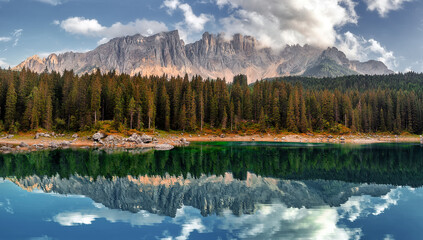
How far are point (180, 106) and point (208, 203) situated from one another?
286 feet

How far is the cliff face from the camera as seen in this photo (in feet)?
64.6

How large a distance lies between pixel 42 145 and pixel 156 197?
56.8 meters

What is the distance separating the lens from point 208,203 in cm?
1998

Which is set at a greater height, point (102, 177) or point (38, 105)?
point (38, 105)

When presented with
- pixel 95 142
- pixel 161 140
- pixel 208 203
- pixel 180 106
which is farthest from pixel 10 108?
pixel 208 203

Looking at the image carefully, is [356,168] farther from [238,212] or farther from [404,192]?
[238,212]

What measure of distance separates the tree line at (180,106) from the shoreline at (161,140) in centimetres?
513

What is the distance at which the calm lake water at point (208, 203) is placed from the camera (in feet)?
48.5

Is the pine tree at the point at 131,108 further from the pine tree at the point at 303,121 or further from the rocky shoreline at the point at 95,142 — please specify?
the pine tree at the point at 303,121

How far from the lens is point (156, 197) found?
2166 centimetres

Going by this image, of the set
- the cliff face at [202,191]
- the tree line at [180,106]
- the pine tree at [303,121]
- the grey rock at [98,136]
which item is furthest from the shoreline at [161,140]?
the cliff face at [202,191]

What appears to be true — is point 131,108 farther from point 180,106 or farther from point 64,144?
point 180,106

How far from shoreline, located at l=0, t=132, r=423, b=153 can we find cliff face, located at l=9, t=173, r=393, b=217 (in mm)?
37170

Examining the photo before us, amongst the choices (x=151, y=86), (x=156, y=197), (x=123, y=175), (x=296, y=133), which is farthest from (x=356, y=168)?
(x=151, y=86)
